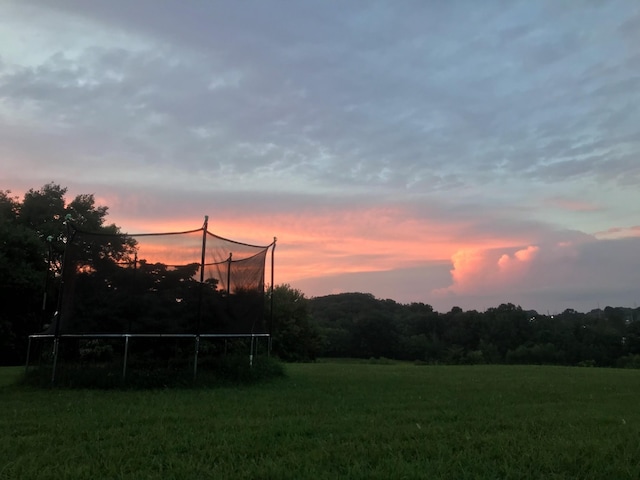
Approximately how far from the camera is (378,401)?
689 cm

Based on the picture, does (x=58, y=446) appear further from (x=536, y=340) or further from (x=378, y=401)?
(x=536, y=340)

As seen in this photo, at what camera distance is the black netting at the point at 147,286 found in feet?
28.9

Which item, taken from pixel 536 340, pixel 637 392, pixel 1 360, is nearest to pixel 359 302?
pixel 536 340

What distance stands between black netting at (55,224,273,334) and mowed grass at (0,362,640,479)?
137cm

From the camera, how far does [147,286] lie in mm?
9086

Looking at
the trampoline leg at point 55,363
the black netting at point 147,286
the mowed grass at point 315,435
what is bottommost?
the mowed grass at point 315,435

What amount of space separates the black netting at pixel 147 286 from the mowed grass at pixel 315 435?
137 cm

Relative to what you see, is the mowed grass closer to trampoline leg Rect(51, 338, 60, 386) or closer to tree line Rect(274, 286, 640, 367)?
trampoline leg Rect(51, 338, 60, 386)

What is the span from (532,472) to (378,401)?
338cm

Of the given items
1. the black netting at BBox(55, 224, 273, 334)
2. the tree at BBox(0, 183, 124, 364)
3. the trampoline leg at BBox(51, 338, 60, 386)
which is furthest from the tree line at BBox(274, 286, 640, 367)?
the trampoline leg at BBox(51, 338, 60, 386)

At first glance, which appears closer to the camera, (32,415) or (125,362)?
(32,415)

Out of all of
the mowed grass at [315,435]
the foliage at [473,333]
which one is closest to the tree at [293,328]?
the foliage at [473,333]

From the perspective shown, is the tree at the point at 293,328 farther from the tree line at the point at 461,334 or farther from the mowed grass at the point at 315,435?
the mowed grass at the point at 315,435

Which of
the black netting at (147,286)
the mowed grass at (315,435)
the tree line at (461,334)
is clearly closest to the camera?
the mowed grass at (315,435)
